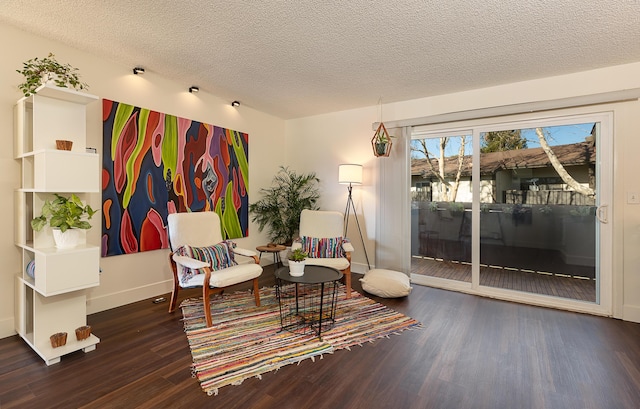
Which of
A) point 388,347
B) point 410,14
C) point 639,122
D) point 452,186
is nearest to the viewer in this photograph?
point 410,14

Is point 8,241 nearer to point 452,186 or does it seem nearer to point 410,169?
point 410,169

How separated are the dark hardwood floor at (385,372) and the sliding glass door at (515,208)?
29.4 inches

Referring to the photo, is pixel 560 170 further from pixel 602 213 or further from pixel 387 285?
pixel 387 285

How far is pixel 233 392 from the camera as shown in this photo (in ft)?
6.03

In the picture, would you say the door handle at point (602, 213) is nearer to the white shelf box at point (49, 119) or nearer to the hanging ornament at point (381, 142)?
the hanging ornament at point (381, 142)

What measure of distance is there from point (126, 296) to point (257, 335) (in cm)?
169

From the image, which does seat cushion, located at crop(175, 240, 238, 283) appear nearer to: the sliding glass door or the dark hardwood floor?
the dark hardwood floor

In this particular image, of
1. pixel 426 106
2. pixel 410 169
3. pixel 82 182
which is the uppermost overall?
pixel 426 106

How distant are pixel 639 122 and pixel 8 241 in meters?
5.77

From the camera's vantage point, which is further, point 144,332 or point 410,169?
point 410,169

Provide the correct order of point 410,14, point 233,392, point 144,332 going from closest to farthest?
point 233,392
point 410,14
point 144,332

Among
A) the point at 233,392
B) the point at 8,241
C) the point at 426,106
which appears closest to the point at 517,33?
the point at 426,106

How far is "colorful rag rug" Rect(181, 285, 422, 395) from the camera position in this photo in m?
2.08

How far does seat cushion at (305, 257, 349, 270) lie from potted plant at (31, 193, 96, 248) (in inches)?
85.0
